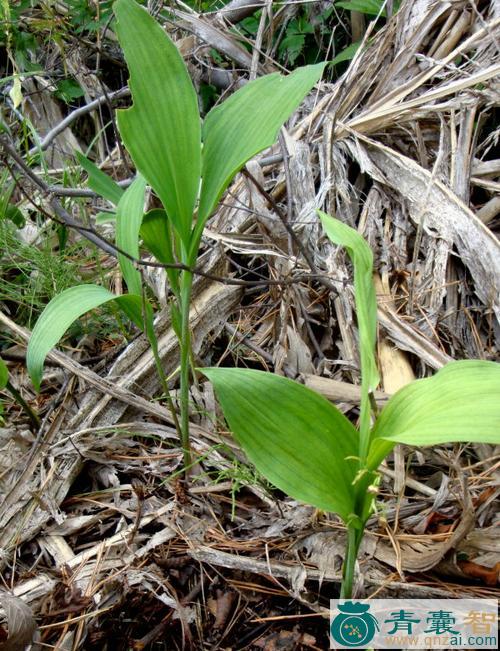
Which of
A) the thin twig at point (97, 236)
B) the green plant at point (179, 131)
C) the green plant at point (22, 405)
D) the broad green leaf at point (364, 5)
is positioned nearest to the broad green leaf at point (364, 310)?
the green plant at point (179, 131)

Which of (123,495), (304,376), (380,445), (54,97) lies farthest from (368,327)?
(54,97)

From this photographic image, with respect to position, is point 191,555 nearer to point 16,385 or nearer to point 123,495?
point 123,495

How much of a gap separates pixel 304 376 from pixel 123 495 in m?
0.35

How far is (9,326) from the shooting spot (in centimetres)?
122

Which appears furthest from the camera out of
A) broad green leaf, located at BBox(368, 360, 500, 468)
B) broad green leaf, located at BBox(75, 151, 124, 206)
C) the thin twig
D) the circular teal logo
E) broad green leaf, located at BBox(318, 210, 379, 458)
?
broad green leaf, located at BBox(75, 151, 124, 206)

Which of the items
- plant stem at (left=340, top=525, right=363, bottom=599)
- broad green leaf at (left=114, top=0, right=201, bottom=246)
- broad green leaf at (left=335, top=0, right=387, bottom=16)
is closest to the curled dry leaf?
plant stem at (left=340, top=525, right=363, bottom=599)

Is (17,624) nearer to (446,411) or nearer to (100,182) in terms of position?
(446,411)

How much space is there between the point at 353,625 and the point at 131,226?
64 cm

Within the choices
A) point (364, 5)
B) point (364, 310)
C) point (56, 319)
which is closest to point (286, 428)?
point (364, 310)

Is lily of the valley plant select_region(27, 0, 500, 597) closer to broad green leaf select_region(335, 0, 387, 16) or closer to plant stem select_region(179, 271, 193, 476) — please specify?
plant stem select_region(179, 271, 193, 476)

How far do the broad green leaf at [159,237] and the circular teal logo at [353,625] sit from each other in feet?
1.63

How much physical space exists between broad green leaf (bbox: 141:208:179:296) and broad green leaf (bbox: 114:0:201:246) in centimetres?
11

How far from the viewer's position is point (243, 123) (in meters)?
0.82

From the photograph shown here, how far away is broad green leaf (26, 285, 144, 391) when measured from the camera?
873 mm
